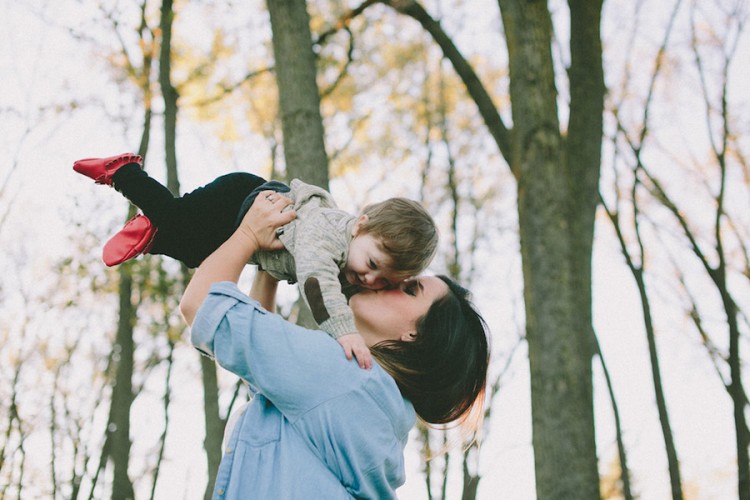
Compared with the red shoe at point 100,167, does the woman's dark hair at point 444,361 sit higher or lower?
lower

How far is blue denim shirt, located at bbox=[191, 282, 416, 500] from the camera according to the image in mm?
2018

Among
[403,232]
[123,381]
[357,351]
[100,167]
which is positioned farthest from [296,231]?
[123,381]

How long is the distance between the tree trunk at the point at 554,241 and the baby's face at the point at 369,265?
239cm

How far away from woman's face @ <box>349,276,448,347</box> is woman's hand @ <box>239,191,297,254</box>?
14.1 inches

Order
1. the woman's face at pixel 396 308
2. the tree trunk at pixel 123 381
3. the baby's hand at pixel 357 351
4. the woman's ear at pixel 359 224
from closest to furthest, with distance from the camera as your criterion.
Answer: the baby's hand at pixel 357 351 < the woman's face at pixel 396 308 < the woman's ear at pixel 359 224 < the tree trunk at pixel 123 381

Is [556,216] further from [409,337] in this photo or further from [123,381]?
[123,381]

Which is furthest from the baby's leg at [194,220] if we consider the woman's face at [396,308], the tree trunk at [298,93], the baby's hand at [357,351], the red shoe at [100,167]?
the tree trunk at [298,93]

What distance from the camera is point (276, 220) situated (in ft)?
8.50

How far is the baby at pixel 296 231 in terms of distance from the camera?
2.59 metres

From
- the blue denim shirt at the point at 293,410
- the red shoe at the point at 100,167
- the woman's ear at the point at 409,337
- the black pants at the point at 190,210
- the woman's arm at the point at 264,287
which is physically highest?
the red shoe at the point at 100,167

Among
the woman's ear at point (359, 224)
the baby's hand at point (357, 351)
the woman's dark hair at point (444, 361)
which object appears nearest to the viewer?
the baby's hand at point (357, 351)

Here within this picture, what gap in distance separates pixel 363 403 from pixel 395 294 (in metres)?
0.55

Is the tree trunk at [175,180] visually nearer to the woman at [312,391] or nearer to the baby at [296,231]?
the baby at [296,231]

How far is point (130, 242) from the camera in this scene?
287cm
